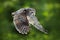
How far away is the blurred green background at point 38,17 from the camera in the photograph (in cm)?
141

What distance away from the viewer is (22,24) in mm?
1398

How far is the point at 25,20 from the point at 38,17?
0.08m

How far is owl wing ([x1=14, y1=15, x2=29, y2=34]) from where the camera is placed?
140 cm

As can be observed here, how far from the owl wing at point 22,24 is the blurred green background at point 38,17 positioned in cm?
2

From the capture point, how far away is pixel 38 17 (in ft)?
4.65

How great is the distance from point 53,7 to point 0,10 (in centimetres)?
31

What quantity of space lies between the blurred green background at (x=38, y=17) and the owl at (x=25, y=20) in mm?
18

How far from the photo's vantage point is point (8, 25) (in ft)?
4.64

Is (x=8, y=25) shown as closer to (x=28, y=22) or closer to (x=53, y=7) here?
(x=28, y=22)

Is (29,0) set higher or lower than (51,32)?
higher

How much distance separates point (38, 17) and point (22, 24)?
10 centimetres

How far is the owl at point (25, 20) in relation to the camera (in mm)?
1401

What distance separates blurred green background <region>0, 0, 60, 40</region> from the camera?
55.4 inches

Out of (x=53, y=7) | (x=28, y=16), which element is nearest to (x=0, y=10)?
(x=28, y=16)
